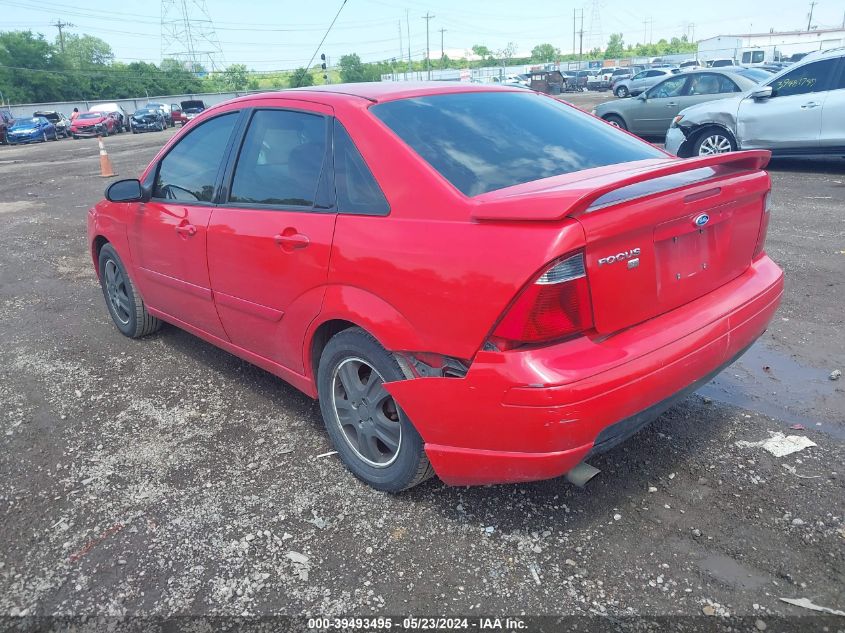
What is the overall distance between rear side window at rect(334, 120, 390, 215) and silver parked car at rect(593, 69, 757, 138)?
491 inches

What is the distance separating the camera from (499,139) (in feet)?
9.80

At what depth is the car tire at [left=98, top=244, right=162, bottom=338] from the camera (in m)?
4.86

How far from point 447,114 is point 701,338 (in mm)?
1478

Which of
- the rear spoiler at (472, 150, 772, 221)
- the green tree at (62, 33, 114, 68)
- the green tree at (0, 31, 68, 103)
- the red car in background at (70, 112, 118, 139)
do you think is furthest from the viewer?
the green tree at (62, 33, 114, 68)

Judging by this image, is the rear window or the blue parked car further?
the blue parked car

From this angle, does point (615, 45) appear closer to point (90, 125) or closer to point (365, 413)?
point (90, 125)

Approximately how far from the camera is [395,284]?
101 inches

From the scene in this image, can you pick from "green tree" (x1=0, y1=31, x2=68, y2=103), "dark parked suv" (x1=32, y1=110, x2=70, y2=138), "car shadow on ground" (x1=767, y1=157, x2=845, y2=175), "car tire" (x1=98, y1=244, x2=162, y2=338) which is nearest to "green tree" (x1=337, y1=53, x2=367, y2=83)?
"green tree" (x1=0, y1=31, x2=68, y2=103)

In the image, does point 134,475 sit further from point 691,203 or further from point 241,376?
point 691,203

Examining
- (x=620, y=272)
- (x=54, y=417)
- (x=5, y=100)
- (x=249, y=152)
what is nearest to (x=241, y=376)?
(x=54, y=417)

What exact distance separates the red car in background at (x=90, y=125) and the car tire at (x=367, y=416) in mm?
38355

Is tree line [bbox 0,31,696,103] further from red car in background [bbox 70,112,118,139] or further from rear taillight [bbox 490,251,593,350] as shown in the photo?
rear taillight [bbox 490,251,593,350]

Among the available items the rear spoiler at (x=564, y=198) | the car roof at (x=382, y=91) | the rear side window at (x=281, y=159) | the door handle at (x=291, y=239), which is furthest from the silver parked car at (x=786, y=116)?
the door handle at (x=291, y=239)

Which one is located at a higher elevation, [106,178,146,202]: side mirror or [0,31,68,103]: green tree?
[0,31,68,103]: green tree
